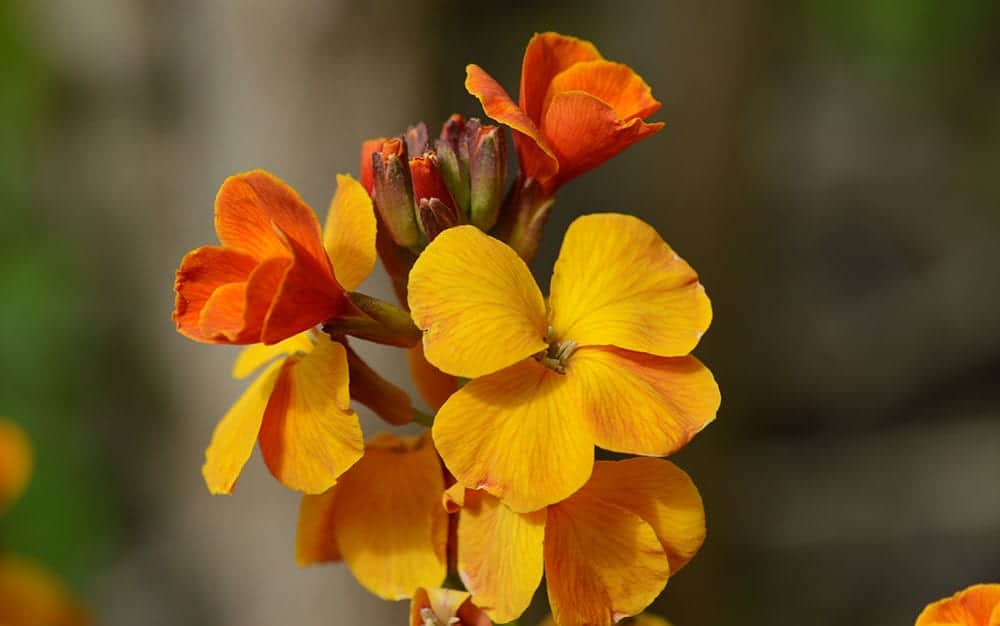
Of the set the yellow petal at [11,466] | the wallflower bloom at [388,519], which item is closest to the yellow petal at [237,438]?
the wallflower bloom at [388,519]

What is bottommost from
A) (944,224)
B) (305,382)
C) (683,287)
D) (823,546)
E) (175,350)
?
(823,546)

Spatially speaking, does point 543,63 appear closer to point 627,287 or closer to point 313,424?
point 627,287

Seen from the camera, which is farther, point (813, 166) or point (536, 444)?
point (813, 166)


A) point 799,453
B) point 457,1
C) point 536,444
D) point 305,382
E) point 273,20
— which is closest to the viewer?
point 536,444

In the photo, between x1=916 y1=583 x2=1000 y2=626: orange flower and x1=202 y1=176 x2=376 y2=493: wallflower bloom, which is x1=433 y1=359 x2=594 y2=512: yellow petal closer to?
x1=202 y1=176 x2=376 y2=493: wallflower bloom

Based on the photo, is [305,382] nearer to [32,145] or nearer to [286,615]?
[286,615]

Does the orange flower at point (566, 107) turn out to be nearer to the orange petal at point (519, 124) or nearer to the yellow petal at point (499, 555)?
the orange petal at point (519, 124)

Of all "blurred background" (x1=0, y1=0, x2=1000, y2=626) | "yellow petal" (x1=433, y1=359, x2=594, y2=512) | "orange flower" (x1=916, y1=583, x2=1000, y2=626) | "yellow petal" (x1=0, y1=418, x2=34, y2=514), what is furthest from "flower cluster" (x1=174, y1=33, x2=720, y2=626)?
"blurred background" (x1=0, y1=0, x2=1000, y2=626)

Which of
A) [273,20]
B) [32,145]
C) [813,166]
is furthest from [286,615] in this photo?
[813,166]
